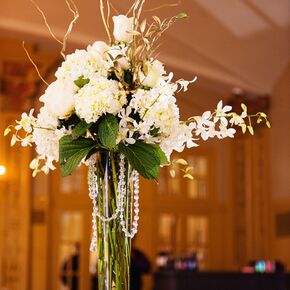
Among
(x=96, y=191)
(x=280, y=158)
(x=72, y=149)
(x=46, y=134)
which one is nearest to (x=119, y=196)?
(x=96, y=191)

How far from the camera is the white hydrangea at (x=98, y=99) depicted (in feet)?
7.30

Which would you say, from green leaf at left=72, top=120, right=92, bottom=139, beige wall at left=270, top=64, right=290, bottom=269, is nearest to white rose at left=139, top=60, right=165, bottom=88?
green leaf at left=72, top=120, right=92, bottom=139

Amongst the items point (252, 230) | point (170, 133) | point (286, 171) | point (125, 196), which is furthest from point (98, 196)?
point (252, 230)

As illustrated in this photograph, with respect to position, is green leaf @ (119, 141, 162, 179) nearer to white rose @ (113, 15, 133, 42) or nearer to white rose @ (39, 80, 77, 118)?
white rose @ (39, 80, 77, 118)

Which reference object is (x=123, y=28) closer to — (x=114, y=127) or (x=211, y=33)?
(x=114, y=127)

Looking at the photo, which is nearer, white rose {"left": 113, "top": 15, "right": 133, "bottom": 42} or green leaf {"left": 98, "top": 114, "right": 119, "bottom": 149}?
green leaf {"left": 98, "top": 114, "right": 119, "bottom": 149}

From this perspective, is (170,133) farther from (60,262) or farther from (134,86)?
(60,262)

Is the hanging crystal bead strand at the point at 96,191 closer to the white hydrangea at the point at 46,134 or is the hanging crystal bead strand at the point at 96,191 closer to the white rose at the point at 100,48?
the white hydrangea at the point at 46,134

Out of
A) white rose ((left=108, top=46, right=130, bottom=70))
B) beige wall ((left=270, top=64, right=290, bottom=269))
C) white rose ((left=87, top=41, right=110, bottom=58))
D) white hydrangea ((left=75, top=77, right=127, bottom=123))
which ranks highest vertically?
beige wall ((left=270, top=64, right=290, bottom=269))

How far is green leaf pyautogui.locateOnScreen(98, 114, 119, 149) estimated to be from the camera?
2.21m

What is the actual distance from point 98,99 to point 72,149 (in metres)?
0.17

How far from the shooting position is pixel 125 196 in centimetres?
230

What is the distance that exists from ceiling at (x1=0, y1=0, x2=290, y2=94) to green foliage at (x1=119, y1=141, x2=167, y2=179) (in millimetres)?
7290

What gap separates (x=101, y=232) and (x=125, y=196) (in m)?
0.12
